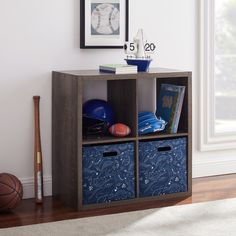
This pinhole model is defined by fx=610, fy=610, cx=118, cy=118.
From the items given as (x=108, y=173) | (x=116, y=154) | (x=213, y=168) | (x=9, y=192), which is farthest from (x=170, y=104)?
(x=9, y=192)

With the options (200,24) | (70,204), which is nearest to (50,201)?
(70,204)

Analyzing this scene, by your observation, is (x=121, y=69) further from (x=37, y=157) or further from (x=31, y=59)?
(x=37, y=157)

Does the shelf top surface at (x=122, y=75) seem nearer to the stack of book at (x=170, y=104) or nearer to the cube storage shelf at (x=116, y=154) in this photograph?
the cube storage shelf at (x=116, y=154)

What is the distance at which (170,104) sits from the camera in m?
3.89

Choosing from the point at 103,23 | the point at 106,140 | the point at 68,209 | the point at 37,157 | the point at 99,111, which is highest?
the point at 103,23

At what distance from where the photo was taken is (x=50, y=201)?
376 centimetres

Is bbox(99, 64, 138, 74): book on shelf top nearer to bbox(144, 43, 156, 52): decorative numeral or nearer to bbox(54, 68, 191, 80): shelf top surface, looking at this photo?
bbox(54, 68, 191, 80): shelf top surface

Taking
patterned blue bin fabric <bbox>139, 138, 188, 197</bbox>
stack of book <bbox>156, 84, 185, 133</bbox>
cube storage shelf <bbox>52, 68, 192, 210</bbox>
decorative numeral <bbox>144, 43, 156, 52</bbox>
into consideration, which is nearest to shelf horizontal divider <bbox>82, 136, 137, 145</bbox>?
cube storage shelf <bbox>52, 68, 192, 210</bbox>

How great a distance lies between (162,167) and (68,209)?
25.1 inches

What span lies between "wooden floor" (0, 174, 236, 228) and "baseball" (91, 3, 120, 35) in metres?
1.12

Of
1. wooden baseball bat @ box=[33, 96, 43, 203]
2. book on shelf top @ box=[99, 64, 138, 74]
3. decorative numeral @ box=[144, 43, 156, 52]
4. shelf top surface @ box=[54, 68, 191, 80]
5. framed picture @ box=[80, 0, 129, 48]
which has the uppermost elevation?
framed picture @ box=[80, 0, 129, 48]

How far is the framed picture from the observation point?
3850 millimetres

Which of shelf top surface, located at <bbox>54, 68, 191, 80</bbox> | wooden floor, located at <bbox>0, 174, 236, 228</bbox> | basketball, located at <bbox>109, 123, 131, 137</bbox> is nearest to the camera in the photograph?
wooden floor, located at <bbox>0, 174, 236, 228</bbox>

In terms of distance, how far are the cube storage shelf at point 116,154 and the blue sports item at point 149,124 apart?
0.14 feet
